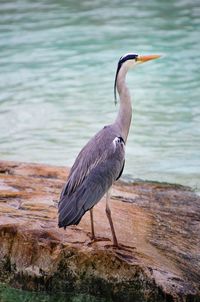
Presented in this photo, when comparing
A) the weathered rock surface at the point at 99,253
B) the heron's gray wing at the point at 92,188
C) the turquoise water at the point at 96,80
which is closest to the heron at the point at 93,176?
the heron's gray wing at the point at 92,188

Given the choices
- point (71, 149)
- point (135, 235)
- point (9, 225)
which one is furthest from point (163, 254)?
point (71, 149)

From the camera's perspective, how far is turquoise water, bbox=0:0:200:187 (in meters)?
11.2

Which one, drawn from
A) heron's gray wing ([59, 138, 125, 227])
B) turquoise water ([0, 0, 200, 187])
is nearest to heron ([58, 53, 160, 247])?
heron's gray wing ([59, 138, 125, 227])

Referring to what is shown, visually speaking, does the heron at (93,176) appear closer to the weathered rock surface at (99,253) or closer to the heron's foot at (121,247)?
the heron's foot at (121,247)

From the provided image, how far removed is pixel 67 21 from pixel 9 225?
1268 centimetres

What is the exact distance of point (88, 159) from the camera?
6.39m

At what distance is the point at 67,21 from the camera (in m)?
18.5

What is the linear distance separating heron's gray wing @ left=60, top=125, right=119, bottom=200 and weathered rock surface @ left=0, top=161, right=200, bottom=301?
1.22 ft

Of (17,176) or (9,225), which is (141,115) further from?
(9,225)

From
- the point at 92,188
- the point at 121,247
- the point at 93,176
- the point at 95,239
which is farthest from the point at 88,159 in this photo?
the point at 121,247

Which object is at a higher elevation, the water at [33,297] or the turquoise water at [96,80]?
the water at [33,297]

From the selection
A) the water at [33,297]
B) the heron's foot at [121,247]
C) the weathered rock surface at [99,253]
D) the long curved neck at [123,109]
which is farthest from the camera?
the long curved neck at [123,109]

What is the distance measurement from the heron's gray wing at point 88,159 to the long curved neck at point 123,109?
190 mm

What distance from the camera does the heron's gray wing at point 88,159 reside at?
20.6 ft
